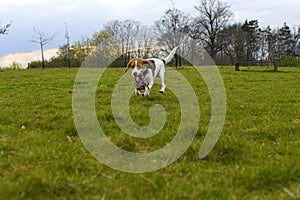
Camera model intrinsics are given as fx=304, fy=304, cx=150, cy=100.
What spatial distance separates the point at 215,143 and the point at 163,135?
0.70 meters

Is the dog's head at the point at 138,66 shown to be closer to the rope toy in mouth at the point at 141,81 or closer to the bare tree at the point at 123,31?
the rope toy in mouth at the point at 141,81

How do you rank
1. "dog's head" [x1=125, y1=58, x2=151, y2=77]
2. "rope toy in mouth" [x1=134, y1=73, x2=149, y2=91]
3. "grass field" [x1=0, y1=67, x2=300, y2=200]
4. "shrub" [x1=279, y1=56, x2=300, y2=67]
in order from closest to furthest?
1. "grass field" [x1=0, y1=67, x2=300, y2=200]
2. "dog's head" [x1=125, y1=58, x2=151, y2=77]
3. "rope toy in mouth" [x1=134, y1=73, x2=149, y2=91]
4. "shrub" [x1=279, y1=56, x2=300, y2=67]

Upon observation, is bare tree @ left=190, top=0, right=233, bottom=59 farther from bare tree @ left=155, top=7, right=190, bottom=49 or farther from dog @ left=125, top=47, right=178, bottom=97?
dog @ left=125, top=47, right=178, bottom=97

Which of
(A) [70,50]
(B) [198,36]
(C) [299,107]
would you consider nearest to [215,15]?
(B) [198,36]

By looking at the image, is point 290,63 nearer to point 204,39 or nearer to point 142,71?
point 204,39

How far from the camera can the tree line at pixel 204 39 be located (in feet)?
156

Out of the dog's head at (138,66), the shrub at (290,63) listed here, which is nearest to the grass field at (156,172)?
the dog's head at (138,66)

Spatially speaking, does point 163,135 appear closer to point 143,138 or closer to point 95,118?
point 143,138

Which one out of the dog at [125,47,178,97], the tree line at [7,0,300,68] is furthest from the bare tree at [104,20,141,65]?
the dog at [125,47,178,97]

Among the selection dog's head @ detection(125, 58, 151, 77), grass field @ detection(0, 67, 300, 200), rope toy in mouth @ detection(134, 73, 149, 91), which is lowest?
grass field @ detection(0, 67, 300, 200)

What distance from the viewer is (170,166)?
9.56ft

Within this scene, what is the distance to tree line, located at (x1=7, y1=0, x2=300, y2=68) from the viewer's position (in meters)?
47.5

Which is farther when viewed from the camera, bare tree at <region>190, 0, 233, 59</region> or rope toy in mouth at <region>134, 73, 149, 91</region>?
bare tree at <region>190, 0, 233, 59</region>

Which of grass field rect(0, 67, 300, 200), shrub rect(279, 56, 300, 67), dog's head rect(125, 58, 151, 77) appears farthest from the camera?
shrub rect(279, 56, 300, 67)
